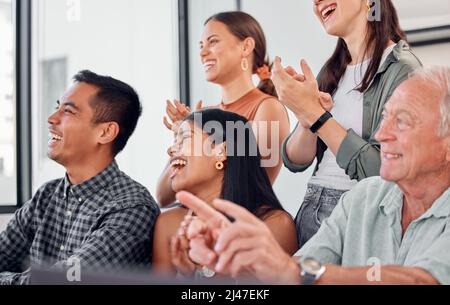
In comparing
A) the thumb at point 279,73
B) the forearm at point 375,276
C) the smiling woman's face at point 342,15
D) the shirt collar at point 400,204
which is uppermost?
the smiling woman's face at point 342,15

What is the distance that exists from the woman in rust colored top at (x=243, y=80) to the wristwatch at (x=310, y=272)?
414 mm

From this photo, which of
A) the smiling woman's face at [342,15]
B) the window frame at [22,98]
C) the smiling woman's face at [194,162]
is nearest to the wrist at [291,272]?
the smiling woman's face at [194,162]

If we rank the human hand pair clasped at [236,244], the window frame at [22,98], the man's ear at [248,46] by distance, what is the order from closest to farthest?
the human hand pair clasped at [236,244]
the man's ear at [248,46]
the window frame at [22,98]

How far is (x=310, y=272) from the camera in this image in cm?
73

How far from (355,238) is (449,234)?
0.49 ft

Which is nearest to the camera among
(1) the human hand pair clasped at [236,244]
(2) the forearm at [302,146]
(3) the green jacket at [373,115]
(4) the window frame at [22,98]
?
(1) the human hand pair clasped at [236,244]

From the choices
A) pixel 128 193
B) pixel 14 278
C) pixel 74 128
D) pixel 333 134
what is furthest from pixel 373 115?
pixel 14 278

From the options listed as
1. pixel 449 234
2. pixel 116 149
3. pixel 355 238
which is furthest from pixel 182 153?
pixel 449 234

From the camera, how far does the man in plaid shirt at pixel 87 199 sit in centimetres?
114

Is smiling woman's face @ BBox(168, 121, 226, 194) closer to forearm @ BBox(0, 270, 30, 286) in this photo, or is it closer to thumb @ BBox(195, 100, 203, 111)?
thumb @ BBox(195, 100, 203, 111)

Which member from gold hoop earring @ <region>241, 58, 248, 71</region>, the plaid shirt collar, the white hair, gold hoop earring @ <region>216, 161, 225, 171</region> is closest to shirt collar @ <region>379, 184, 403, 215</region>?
the white hair

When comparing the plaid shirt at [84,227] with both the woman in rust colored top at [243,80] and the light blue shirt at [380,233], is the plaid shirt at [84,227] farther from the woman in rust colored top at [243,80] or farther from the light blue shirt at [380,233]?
the light blue shirt at [380,233]
